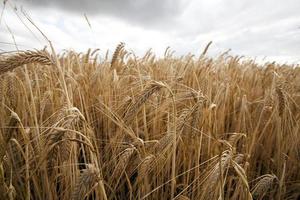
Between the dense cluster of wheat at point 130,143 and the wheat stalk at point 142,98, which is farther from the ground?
the wheat stalk at point 142,98

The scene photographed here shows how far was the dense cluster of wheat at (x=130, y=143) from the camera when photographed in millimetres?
825

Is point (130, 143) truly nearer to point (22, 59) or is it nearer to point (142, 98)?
point (142, 98)

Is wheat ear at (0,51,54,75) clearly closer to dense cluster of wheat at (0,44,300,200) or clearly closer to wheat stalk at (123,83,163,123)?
dense cluster of wheat at (0,44,300,200)

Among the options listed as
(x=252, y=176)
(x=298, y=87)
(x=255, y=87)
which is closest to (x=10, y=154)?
(x=252, y=176)

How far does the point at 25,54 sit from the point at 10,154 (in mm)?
454

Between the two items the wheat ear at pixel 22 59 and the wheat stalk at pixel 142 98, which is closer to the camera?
the wheat ear at pixel 22 59

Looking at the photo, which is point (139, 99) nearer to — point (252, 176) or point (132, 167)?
point (132, 167)

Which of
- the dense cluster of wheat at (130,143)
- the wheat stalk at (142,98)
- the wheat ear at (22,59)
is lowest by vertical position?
the dense cluster of wheat at (130,143)

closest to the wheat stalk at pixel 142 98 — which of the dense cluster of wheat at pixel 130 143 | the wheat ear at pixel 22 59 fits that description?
the dense cluster of wheat at pixel 130 143

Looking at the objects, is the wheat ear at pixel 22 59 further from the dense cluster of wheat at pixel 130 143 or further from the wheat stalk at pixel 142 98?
the wheat stalk at pixel 142 98

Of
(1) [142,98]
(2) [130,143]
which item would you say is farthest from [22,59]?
(2) [130,143]

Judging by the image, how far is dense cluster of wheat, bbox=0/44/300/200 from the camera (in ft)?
2.71

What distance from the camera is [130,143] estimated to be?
3.47 feet

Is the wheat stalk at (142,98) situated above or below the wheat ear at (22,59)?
below
